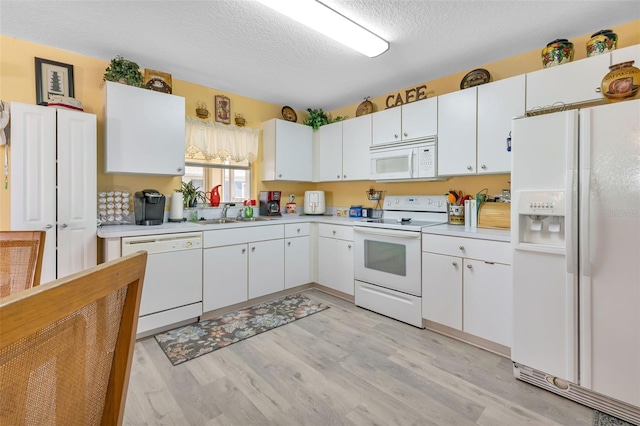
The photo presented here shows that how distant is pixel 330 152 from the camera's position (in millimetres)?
3945

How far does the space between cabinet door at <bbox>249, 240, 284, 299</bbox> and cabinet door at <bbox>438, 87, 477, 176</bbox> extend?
193 cm

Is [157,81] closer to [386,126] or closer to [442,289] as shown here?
[386,126]

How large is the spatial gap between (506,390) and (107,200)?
3466 millimetres

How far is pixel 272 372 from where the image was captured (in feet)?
6.60

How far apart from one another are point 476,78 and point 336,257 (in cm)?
231

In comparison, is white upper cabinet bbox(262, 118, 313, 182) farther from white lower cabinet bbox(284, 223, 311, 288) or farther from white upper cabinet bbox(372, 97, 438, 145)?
white upper cabinet bbox(372, 97, 438, 145)

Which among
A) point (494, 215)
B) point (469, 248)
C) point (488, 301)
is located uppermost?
point (494, 215)

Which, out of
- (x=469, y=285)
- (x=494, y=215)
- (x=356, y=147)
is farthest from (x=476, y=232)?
(x=356, y=147)

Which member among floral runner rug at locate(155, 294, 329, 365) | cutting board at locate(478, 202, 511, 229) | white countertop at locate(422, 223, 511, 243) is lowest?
floral runner rug at locate(155, 294, 329, 365)

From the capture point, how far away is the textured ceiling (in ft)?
6.64

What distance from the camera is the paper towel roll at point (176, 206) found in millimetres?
3014

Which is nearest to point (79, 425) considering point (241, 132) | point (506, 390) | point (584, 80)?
point (506, 390)

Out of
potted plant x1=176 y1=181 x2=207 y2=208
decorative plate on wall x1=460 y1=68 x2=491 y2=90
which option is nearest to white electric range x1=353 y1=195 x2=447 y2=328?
decorative plate on wall x1=460 y1=68 x2=491 y2=90

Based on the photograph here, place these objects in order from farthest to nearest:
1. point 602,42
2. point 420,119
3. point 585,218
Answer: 1. point 420,119
2. point 602,42
3. point 585,218
